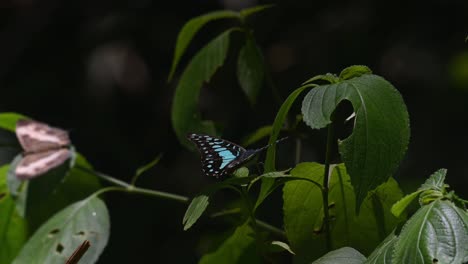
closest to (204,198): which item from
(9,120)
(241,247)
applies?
(241,247)

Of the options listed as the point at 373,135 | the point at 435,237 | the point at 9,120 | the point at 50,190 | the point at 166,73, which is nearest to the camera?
the point at 435,237

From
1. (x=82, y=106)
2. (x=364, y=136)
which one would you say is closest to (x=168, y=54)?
(x=82, y=106)

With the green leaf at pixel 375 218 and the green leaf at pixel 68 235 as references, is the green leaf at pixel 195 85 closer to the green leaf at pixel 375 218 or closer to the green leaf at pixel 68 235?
the green leaf at pixel 68 235

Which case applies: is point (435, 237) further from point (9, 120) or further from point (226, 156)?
point (9, 120)

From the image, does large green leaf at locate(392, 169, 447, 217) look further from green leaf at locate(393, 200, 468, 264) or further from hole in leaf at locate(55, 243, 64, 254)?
hole in leaf at locate(55, 243, 64, 254)

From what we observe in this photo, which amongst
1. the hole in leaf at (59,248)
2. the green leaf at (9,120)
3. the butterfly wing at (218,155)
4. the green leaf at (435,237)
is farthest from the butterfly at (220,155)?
the green leaf at (9,120)

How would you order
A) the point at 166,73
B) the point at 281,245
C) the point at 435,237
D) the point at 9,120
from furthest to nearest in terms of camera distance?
the point at 166,73
the point at 9,120
the point at 281,245
the point at 435,237
